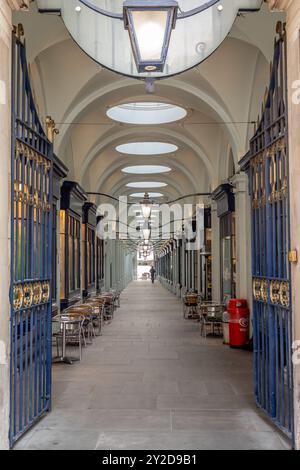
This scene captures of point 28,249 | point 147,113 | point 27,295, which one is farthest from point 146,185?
point 27,295

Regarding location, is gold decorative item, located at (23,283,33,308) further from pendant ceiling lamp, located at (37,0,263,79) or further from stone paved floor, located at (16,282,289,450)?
pendant ceiling lamp, located at (37,0,263,79)

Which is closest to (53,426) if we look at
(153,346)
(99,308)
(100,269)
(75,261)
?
(153,346)

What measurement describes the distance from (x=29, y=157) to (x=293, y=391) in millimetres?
3361

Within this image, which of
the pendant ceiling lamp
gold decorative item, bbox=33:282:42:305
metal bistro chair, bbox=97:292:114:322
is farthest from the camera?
metal bistro chair, bbox=97:292:114:322

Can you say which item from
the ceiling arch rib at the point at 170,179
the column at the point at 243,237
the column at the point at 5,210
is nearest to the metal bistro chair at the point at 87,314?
the column at the point at 243,237

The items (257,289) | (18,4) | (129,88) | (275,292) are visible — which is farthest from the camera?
(129,88)

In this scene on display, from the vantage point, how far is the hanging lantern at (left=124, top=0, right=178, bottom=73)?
13.9 feet

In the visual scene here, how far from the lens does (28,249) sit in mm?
5684

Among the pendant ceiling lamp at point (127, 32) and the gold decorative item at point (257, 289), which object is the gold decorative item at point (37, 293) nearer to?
the gold decorative item at point (257, 289)

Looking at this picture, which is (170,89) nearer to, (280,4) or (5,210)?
(280,4)

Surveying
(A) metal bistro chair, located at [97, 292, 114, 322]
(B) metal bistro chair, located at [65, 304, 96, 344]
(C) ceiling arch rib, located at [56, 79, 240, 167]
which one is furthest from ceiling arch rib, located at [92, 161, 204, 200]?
(B) metal bistro chair, located at [65, 304, 96, 344]

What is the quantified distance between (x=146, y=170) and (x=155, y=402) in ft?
59.1

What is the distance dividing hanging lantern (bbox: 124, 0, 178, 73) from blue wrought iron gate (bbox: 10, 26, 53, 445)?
1279mm
